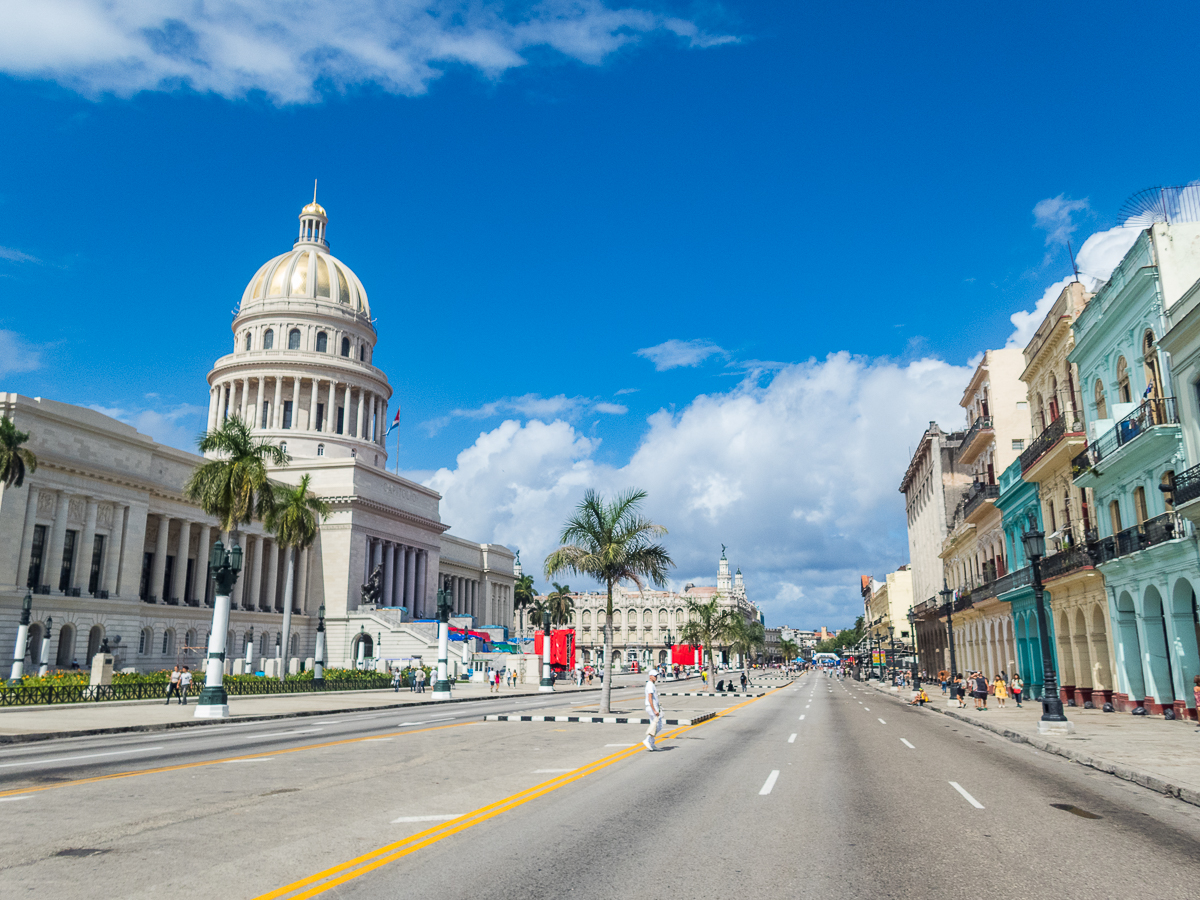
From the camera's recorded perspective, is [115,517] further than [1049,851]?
Yes

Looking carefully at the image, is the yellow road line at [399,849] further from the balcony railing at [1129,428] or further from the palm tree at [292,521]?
the palm tree at [292,521]

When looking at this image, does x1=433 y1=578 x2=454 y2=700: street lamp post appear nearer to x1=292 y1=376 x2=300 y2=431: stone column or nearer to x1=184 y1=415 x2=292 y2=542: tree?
x1=184 y1=415 x2=292 y2=542: tree

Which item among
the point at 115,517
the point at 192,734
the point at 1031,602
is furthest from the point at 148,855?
the point at 115,517

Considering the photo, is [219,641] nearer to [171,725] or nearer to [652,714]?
[171,725]

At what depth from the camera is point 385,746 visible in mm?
19094

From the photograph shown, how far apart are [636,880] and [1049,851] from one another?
434cm

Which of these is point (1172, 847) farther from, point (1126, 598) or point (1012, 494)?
point (1012, 494)

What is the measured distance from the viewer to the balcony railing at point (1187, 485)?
22953 millimetres

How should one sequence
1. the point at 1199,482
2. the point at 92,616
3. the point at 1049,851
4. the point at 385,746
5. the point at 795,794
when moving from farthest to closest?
the point at 92,616 < the point at 1199,482 < the point at 385,746 < the point at 795,794 < the point at 1049,851

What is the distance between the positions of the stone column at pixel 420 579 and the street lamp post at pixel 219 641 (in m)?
63.4

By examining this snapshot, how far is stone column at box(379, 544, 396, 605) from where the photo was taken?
86.6 meters

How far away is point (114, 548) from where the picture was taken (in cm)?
5862

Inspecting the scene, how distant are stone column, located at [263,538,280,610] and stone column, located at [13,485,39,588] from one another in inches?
1008

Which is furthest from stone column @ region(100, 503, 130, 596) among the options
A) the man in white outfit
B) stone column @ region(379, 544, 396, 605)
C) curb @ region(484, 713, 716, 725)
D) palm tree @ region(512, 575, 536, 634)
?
palm tree @ region(512, 575, 536, 634)
